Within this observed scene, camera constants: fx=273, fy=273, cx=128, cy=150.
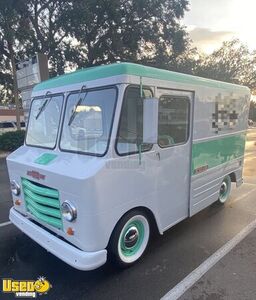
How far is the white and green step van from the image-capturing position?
3.04 metres

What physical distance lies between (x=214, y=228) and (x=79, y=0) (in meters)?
14.5

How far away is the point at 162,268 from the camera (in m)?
3.55

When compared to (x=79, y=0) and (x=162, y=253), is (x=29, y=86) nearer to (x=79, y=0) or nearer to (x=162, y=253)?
(x=79, y=0)

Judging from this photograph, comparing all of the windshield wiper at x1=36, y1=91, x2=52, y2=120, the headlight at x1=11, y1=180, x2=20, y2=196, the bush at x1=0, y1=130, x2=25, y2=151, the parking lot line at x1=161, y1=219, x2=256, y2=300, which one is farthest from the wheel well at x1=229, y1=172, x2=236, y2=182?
the bush at x1=0, y1=130, x2=25, y2=151

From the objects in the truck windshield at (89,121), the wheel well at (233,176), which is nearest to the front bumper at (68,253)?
the truck windshield at (89,121)

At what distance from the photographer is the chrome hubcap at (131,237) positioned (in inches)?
141

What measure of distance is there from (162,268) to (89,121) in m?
2.11

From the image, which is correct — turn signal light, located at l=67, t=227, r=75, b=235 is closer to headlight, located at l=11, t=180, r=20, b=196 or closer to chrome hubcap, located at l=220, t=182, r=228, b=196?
headlight, located at l=11, t=180, r=20, b=196

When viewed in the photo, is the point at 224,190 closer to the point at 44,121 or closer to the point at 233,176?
the point at 233,176

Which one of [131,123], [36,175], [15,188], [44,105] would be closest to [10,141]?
[15,188]

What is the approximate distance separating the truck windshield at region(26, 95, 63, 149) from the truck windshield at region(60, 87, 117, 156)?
8.8 inches

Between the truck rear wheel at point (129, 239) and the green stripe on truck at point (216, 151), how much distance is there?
4.21 ft

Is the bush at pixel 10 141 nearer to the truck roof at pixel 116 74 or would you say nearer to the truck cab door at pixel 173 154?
the truck roof at pixel 116 74

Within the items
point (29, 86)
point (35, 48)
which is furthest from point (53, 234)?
point (35, 48)
